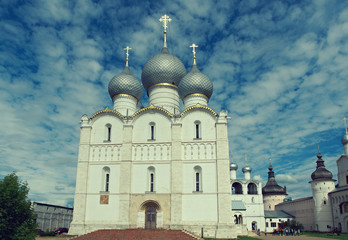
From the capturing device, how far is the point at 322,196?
41.1 metres

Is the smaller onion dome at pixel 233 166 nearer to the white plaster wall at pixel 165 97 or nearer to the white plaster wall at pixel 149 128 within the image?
the white plaster wall at pixel 165 97

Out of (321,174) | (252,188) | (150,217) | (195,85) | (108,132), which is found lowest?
(150,217)

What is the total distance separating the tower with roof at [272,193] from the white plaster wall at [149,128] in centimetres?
3900

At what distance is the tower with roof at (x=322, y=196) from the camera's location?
4009cm

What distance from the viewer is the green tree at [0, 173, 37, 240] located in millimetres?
15524

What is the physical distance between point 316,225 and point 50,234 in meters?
34.2

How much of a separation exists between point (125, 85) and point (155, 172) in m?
9.19

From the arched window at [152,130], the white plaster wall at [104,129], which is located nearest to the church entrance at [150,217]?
the arched window at [152,130]

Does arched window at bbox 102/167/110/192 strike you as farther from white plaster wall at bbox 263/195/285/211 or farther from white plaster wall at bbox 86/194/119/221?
white plaster wall at bbox 263/195/285/211

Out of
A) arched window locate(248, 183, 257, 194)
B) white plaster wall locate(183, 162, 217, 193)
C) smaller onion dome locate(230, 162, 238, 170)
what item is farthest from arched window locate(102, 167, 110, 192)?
arched window locate(248, 183, 257, 194)

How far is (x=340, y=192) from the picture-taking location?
37.9m

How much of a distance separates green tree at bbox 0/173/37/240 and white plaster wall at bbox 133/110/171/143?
10.1 metres

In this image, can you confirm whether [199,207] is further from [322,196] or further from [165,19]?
[322,196]

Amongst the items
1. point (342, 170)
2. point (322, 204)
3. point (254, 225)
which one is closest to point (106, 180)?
point (254, 225)
